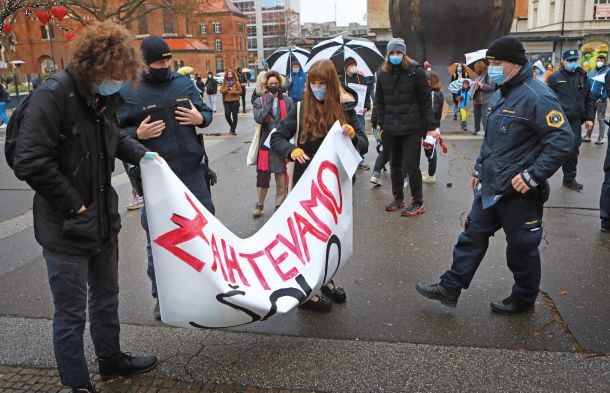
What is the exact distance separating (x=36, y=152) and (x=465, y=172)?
772cm

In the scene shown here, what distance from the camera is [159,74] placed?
3730mm

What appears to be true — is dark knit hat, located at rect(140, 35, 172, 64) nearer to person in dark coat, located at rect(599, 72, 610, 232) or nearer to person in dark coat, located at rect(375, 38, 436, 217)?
person in dark coat, located at rect(375, 38, 436, 217)

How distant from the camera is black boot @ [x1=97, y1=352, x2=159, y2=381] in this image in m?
3.20

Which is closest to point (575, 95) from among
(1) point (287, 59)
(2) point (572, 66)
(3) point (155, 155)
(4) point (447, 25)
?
Result: (2) point (572, 66)

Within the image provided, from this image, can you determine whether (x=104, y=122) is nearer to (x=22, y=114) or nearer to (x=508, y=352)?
(x=22, y=114)

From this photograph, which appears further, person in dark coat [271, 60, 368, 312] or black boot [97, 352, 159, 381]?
person in dark coat [271, 60, 368, 312]

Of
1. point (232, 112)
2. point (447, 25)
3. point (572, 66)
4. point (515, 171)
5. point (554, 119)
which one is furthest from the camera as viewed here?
point (447, 25)

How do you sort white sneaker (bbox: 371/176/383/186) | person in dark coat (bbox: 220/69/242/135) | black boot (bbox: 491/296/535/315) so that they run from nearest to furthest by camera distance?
black boot (bbox: 491/296/535/315)
white sneaker (bbox: 371/176/383/186)
person in dark coat (bbox: 220/69/242/135)

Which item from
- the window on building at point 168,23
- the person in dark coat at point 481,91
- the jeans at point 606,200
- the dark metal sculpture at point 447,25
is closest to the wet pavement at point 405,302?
the jeans at point 606,200

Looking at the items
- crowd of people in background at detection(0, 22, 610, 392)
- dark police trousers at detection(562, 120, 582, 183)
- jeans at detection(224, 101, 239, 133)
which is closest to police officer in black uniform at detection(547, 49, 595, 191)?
dark police trousers at detection(562, 120, 582, 183)

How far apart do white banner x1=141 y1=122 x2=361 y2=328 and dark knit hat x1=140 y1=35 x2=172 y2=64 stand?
0.94m

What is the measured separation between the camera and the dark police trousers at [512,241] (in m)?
3.68

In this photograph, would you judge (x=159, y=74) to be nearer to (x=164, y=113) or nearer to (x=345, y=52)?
(x=164, y=113)

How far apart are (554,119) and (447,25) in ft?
54.9
